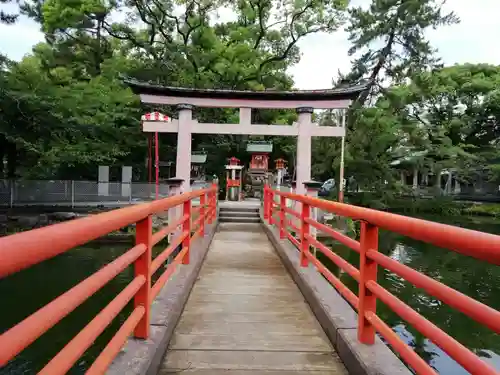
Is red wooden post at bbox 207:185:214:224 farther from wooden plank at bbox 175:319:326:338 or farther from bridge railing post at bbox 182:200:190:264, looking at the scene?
wooden plank at bbox 175:319:326:338

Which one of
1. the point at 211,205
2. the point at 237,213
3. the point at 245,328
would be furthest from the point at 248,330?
the point at 237,213

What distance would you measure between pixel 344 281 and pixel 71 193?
12.4 metres

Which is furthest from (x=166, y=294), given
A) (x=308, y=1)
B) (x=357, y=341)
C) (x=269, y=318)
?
(x=308, y=1)

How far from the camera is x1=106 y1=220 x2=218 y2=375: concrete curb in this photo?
218 cm

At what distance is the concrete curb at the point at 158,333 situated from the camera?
7.16 ft

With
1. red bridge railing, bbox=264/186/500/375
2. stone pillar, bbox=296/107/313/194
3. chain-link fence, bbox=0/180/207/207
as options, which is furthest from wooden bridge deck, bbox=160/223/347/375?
chain-link fence, bbox=0/180/207/207

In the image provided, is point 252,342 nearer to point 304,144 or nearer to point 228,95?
point 304,144

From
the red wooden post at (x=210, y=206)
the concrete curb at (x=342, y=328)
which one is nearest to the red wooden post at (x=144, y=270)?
the concrete curb at (x=342, y=328)

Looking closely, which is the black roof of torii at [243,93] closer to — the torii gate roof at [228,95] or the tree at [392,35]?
the torii gate roof at [228,95]

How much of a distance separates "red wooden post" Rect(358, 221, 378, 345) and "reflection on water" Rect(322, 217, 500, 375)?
4.35 meters

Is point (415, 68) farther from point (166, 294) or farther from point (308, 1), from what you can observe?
point (166, 294)

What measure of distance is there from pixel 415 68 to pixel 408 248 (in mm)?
15201

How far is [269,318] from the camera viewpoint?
137 inches

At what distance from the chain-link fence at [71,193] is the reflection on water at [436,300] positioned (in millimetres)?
8927
